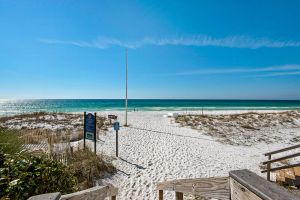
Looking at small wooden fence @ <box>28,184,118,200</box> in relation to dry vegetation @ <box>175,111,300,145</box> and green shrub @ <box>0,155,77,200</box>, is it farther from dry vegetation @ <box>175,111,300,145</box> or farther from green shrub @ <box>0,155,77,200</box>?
dry vegetation @ <box>175,111,300,145</box>

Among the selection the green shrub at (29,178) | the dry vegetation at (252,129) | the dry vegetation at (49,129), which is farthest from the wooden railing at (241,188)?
the dry vegetation at (252,129)

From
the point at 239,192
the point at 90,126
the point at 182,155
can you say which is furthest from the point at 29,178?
the point at 182,155

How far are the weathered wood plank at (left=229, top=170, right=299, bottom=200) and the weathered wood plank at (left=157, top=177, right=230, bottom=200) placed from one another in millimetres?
273

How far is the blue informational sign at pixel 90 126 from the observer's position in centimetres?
805

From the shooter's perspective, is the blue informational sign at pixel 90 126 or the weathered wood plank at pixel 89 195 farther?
the blue informational sign at pixel 90 126

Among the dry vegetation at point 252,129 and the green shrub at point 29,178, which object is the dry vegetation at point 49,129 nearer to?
the green shrub at point 29,178

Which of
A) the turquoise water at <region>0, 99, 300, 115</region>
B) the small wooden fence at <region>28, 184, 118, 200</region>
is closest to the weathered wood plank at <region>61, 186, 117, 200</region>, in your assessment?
the small wooden fence at <region>28, 184, 118, 200</region>

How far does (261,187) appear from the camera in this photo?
3.39ft

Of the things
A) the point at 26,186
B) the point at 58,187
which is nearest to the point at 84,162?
the point at 58,187

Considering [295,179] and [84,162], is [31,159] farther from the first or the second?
[295,179]

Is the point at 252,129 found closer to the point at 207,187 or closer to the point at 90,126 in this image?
the point at 90,126

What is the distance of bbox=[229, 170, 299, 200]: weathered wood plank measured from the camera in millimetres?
935

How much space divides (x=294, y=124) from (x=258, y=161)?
46.6 feet

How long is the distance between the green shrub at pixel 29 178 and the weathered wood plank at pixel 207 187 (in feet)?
5.92
